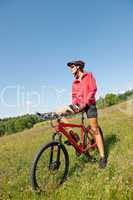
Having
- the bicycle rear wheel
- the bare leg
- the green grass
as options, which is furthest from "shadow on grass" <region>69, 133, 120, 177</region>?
the bicycle rear wheel

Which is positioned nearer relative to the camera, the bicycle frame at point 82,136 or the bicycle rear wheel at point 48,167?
the bicycle rear wheel at point 48,167

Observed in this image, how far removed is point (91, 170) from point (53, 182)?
1.38 meters

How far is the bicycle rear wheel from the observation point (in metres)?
6.13

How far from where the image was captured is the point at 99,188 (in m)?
5.69

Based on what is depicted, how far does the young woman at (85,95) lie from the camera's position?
7.58 meters

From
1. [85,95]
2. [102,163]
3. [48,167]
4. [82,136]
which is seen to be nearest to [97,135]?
[82,136]

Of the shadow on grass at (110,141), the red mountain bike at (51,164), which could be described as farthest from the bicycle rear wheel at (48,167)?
the shadow on grass at (110,141)

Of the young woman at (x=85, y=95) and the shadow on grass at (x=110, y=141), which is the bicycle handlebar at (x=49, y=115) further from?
the shadow on grass at (x=110, y=141)

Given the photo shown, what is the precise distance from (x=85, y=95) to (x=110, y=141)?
397cm

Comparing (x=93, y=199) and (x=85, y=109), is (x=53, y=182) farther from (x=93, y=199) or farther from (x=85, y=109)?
(x=85, y=109)

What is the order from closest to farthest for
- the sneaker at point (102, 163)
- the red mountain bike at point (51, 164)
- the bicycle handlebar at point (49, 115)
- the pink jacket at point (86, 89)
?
the red mountain bike at point (51, 164), the bicycle handlebar at point (49, 115), the pink jacket at point (86, 89), the sneaker at point (102, 163)

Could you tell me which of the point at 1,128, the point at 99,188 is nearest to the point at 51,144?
the point at 99,188

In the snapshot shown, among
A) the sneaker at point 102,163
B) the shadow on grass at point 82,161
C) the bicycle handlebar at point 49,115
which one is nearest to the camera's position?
the bicycle handlebar at point 49,115

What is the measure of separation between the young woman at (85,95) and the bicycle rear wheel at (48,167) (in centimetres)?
115
